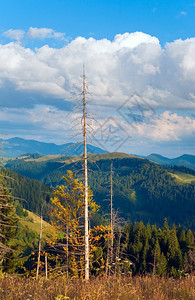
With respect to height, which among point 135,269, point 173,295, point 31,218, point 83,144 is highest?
point 83,144

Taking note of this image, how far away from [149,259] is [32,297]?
62.0m

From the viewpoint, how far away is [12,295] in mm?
6441

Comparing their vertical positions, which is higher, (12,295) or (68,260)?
(12,295)

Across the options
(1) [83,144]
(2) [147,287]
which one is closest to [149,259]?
(1) [83,144]

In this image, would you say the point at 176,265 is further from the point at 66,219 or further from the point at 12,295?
the point at 12,295

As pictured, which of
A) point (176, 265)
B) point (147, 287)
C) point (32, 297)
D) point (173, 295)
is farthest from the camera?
point (176, 265)

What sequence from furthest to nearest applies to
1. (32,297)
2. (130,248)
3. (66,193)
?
(130,248) < (66,193) < (32,297)

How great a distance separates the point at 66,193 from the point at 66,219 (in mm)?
2060

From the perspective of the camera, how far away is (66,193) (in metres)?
20.8

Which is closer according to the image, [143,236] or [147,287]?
[147,287]

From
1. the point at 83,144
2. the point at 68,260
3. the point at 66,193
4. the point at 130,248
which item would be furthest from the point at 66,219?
the point at 130,248

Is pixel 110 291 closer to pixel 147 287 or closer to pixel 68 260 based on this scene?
pixel 147 287

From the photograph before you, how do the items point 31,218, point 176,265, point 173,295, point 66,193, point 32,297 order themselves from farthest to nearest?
point 31,218 → point 176,265 → point 66,193 → point 173,295 → point 32,297

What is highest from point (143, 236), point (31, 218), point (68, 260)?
point (68, 260)
